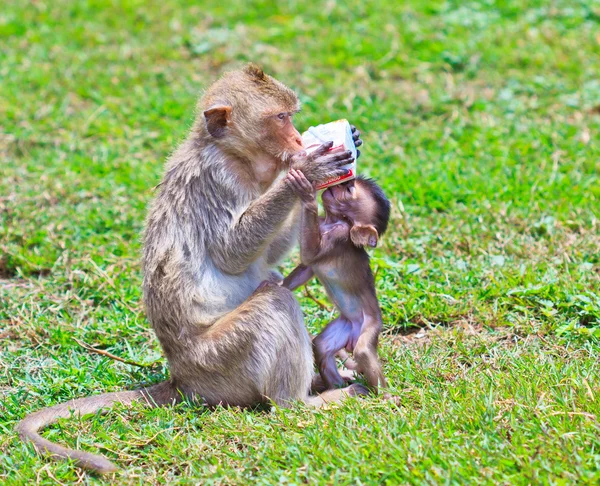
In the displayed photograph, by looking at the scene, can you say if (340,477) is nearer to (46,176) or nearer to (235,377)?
(235,377)

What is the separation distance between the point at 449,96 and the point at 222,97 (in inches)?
166

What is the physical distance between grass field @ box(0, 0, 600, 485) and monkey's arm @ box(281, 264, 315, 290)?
645 mm

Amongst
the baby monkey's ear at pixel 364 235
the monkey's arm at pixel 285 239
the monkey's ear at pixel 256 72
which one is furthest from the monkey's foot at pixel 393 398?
the monkey's ear at pixel 256 72

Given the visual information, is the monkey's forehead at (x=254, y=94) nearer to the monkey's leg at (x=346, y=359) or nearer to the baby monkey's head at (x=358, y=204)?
the baby monkey's head at (x=358, y=204)

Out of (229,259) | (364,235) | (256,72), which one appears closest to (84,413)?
(229,259)

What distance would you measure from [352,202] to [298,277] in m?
0.60

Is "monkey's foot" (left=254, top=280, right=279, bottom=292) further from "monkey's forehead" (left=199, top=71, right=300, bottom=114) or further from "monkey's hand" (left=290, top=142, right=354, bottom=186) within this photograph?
"monkey's forehead" (left=199, top=71, right=300, bottom=114)

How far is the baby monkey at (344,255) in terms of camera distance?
190 inches

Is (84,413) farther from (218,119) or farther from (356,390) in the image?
(218,119)

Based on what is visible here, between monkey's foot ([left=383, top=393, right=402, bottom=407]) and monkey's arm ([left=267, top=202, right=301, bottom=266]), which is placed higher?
monkey's arm ([left=267, top=202, right=301, bottom=266])

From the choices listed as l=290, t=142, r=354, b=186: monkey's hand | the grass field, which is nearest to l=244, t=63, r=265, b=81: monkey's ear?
l=290, t=142, r=354, b=186: monkey's hand

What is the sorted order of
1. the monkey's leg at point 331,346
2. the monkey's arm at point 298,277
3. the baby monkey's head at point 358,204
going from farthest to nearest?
the monkey's arm at point 298,277 → the monkey's leg at point 331,346 → the baby monkey's head at point 358,204

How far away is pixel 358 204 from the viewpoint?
494 cm

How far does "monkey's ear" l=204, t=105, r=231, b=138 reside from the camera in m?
5.06
